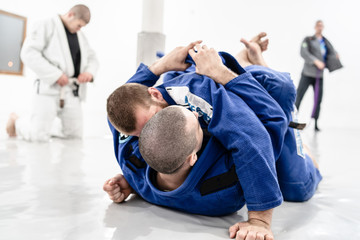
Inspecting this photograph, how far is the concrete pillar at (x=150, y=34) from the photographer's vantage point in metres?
3.65

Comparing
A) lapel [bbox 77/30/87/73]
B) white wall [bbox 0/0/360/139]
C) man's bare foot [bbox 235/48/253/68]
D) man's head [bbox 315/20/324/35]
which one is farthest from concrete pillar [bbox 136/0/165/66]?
man's head [bbox 315/20/324/35]

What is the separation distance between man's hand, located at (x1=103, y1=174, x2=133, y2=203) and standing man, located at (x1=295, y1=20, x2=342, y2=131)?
3641 mm

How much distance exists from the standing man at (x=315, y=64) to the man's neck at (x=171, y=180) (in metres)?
3.74

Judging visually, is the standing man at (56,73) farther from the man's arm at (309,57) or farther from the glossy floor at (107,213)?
the man's arm at (309,57)

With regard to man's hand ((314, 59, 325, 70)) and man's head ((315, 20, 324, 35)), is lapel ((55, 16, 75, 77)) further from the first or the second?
man's head ((315, 20, 324, 35))

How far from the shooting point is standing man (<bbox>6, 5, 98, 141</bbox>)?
2732 millimetres

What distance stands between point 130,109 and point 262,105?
424mm

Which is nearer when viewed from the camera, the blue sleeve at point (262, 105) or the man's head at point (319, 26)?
the blue sleeve at point (262, 105)

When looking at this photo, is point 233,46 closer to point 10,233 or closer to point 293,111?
point 293,111

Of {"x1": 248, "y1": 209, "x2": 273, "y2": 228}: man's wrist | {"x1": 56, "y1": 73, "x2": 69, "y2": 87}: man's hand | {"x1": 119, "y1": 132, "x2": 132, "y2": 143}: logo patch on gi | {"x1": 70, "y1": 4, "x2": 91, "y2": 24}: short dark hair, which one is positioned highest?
{"x1": 70, "y1": 4, "x2": 91, "y2": 24}: short dark hair

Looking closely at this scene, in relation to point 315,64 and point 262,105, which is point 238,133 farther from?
point 315,64

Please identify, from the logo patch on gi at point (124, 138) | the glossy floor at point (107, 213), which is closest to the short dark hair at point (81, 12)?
the glossy floor at point (107, 213)

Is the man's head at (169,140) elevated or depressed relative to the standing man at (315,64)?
depressed

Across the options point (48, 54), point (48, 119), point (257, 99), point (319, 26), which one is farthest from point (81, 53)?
point (319, 26)
